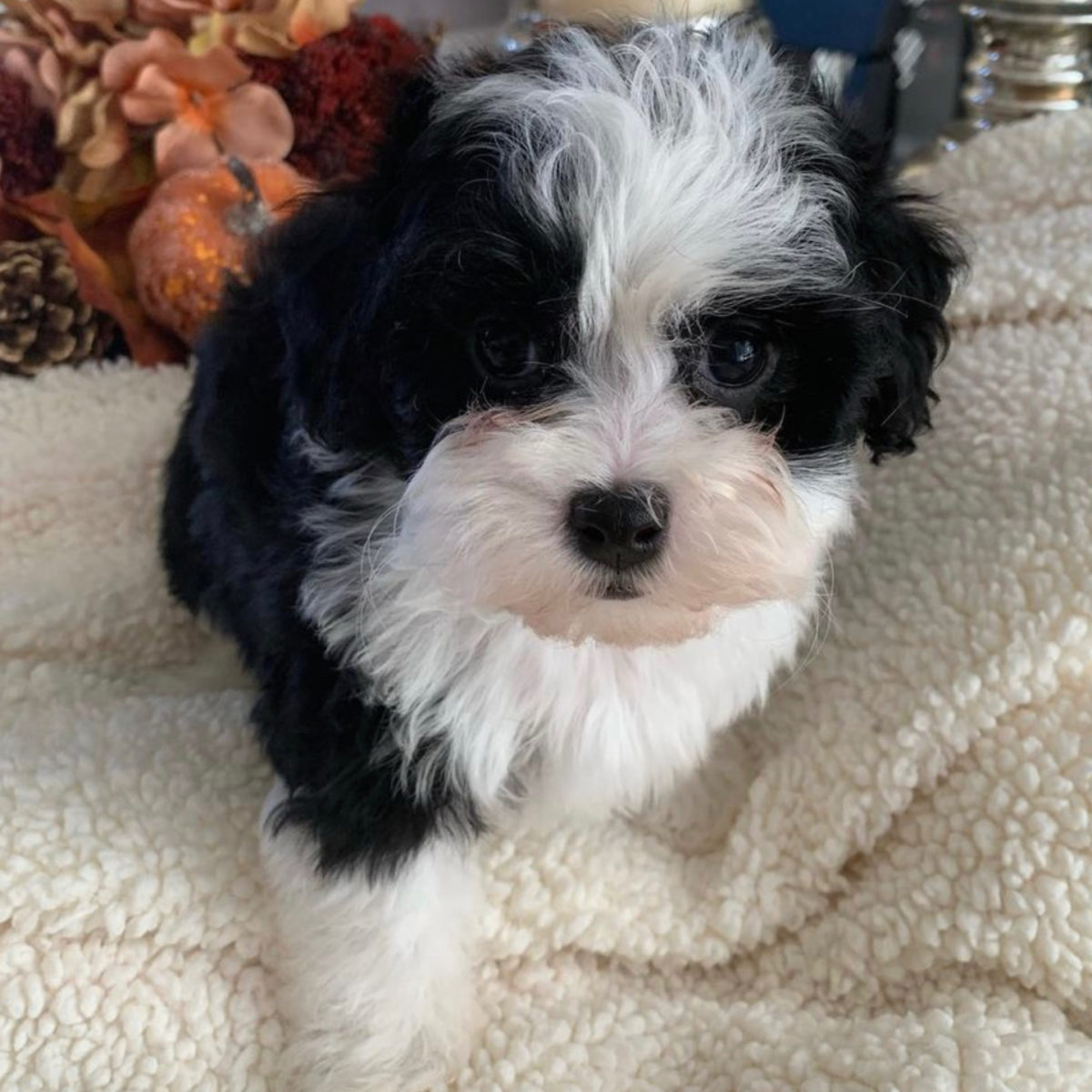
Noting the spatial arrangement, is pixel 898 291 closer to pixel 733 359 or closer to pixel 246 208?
pixel 733 359

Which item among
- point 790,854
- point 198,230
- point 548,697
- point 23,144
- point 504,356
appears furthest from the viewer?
point 23,144

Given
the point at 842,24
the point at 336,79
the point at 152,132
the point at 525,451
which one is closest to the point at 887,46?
the point at 842,24

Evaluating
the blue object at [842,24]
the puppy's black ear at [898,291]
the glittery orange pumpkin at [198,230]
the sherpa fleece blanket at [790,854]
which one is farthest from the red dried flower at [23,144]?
the puppy's black ear at [898,291]

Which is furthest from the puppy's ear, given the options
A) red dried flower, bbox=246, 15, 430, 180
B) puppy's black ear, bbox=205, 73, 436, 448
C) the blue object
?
the blue object

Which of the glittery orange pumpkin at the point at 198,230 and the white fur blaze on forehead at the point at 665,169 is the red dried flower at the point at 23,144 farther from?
the white fur blaze on forehead at the point at 665,169

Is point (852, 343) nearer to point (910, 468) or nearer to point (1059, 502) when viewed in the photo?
point (1059, 502)

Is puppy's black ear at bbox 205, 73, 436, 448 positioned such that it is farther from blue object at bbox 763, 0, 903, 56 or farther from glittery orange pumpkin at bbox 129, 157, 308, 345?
blue object at bbox 763, 0, 903, 56

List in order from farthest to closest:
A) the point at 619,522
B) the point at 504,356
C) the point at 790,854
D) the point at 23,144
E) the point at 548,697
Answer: the point at 23,144, the point at 790,854, the point at 548,697, the point at 504,356, the point at 619,522
